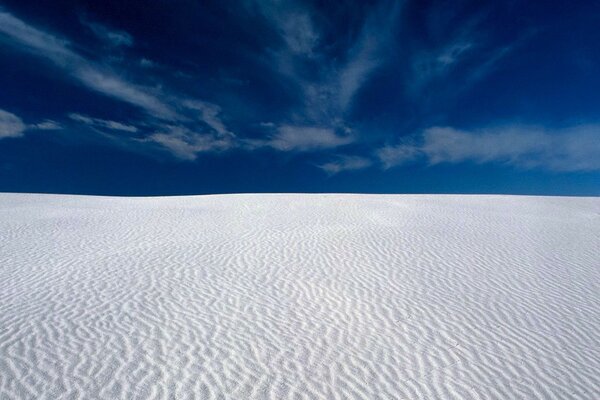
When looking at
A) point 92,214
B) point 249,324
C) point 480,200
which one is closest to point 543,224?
point 480,200

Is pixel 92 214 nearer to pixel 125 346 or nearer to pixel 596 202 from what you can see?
pixel 125 346

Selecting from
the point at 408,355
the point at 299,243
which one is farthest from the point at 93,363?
the point at 299,243

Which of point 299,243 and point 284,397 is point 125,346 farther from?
point 299,243

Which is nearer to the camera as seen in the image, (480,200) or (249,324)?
(249,324)

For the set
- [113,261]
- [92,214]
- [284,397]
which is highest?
[92,214]

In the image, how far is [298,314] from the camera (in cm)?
633

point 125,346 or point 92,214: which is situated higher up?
point 92,214

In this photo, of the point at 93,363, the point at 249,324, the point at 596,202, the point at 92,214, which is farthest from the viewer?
the point at 596,202

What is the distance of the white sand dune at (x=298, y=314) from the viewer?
4328mm

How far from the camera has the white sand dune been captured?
4328 mm

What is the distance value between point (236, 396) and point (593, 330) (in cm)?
623

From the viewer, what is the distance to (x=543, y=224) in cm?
1558

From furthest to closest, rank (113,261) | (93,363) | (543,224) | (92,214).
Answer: (92,214) → (543,224) → (113,261) → (93,363)

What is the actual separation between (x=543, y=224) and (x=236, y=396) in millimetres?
16741
